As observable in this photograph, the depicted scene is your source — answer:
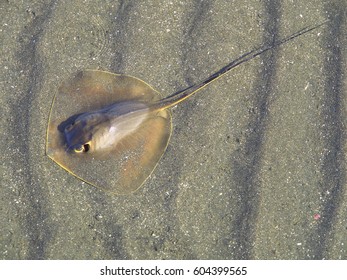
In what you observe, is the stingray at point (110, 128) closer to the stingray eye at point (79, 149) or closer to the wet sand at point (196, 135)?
the stingray eye at point (79, 149)

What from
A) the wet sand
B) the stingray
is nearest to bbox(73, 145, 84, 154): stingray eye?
the stingray

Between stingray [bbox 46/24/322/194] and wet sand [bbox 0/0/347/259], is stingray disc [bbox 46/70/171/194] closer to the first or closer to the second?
stingray [bbox 46/24/322/194]

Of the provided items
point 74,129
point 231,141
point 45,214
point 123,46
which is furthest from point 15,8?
point 231,141

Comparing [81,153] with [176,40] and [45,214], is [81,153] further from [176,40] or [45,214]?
[176,40]

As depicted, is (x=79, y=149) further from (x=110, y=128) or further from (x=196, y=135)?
(x=196, y=135)

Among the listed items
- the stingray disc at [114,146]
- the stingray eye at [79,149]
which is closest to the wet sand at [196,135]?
the stingray disc at [114,146]

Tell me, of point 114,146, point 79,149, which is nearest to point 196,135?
point 114,146
